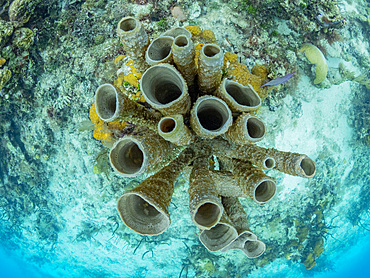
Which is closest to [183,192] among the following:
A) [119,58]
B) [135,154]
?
[135,154]

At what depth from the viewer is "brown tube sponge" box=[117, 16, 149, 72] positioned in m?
1.79

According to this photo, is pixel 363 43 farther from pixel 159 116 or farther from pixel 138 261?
pixel 138 261

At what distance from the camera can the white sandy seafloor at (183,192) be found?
4406 mm

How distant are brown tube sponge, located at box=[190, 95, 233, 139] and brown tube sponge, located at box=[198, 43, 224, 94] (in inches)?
11.7

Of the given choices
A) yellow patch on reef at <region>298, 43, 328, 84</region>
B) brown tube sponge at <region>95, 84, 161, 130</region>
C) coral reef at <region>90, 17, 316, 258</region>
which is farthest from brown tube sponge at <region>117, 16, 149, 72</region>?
yellow patch on reef at <region>298, 43, 328, 84</region>

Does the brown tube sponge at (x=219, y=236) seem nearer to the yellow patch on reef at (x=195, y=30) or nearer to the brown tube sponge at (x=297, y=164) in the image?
the brown tube sponge at (x=297, y=164)

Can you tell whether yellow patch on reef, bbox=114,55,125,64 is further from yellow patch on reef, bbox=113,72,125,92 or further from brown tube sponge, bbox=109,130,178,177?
A: brown tube sponge, bbox=109,130,178,177

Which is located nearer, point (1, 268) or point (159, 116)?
point (159, 116)

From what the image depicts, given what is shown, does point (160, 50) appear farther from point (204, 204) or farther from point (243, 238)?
point (243, 238)

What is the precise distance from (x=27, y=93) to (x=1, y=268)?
93.2 ft

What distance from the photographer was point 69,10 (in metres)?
4.28

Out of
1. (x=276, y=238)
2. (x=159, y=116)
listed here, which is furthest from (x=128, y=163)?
(x=276, y=238)

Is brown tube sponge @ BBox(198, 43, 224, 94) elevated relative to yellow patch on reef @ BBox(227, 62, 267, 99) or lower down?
lower down

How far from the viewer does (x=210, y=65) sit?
179 centimetres
